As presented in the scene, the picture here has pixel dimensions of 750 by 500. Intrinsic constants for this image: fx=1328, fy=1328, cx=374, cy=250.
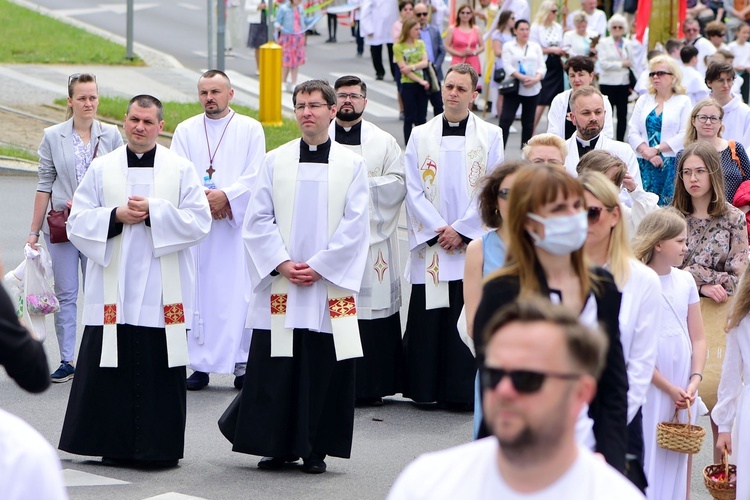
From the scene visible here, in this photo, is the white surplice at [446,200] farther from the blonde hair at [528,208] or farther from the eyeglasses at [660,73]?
the blonde hair at [528,208]

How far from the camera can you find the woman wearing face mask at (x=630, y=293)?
453 centimetres

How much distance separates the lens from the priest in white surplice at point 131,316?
7246 millimetres

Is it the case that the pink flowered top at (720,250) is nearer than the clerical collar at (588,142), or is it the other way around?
the pink flowered top at (720,250)

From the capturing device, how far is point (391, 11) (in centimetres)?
2238

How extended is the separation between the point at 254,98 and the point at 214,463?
14442mm

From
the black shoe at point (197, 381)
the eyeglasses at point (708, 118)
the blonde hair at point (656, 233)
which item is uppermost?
the eyeglasses at point (708, 118)

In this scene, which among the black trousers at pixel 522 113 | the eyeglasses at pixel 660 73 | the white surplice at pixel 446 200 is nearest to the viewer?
the white surplice at pixel 446 200

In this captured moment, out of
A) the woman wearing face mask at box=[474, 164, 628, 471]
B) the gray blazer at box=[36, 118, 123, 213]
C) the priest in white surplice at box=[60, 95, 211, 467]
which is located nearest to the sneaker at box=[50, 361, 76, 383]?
the gray blazer at box=[36, 118, 123, 213]

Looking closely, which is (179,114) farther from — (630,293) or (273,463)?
(630,293)

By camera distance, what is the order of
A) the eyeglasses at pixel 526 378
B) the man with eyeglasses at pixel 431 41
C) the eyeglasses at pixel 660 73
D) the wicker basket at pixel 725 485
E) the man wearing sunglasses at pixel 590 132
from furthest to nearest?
the man with eyeglasses at pixel 431 41 < the eyeglasses at pixel 660 73 < the man wearing sunglasses at pixel 590 132 < the wicker basket at pixel 725 485 < the eyeglasses at pixel 526 378

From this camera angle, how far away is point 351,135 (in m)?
8.85

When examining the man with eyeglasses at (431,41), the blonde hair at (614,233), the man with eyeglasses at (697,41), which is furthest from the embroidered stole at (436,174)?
the man with eyeglasses at (697,41)

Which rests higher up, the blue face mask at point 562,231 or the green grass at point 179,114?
the green grass at point 179,114

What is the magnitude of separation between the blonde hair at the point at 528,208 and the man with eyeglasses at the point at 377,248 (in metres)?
4.76
